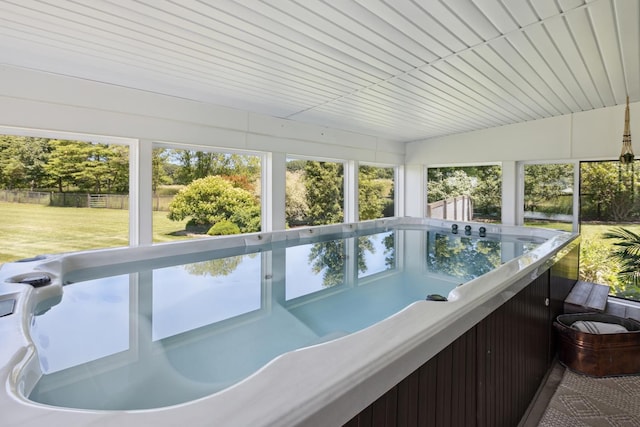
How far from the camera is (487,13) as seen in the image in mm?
2094

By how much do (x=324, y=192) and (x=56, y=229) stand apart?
12.3 feet

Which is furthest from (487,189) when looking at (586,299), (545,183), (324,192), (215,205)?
(215,205)

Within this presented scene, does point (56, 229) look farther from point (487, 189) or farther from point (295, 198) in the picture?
point (487, 189)

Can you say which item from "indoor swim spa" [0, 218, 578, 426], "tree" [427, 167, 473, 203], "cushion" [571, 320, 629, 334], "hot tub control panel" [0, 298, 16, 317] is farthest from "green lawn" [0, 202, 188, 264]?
"tree" [427, 167, 473, 203]

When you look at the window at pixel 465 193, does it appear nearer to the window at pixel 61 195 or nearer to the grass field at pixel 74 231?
the grass field at pixel 74 231

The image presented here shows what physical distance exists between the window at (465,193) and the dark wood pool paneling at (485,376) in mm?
3544

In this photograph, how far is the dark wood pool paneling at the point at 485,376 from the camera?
0.90 metres

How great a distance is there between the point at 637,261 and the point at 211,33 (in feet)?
16.5

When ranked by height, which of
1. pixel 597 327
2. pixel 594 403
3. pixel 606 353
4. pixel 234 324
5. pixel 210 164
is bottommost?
pixel 594 403

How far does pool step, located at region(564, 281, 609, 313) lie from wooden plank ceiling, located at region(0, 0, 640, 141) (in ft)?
6.59

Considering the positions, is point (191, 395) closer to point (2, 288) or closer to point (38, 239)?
point (2, 288)

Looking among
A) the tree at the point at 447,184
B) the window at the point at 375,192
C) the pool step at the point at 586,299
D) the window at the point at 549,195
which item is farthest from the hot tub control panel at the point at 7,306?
the tree at the point at 447,184

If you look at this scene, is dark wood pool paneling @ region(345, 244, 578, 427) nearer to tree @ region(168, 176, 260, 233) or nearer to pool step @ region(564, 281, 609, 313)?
pool step @ region(564, 281, 609, 313)

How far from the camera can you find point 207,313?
2.17 metres
